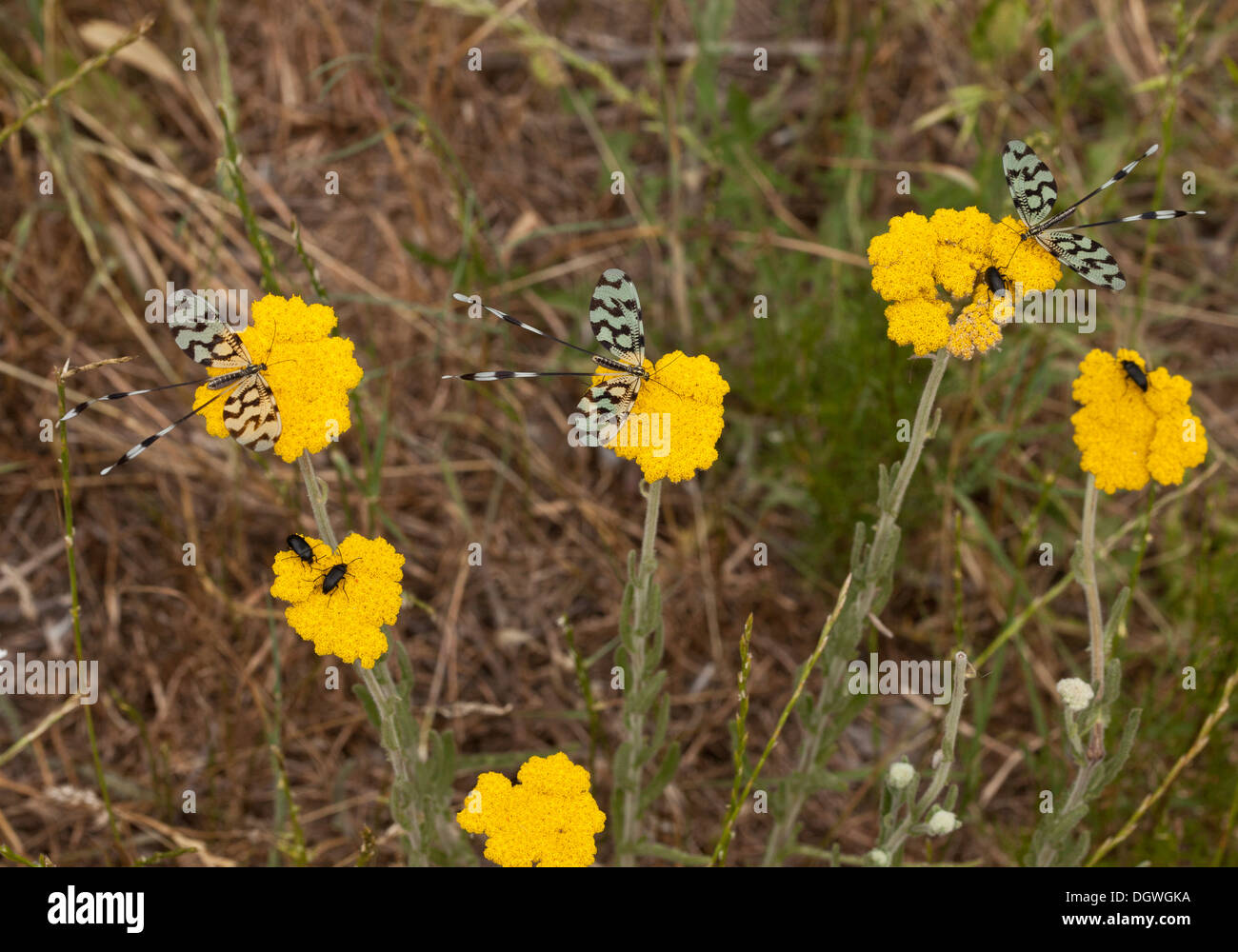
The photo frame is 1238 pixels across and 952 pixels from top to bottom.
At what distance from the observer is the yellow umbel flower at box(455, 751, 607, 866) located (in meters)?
2.46

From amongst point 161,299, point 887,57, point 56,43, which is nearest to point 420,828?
point 161,299

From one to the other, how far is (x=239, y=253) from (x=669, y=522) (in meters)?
2.48

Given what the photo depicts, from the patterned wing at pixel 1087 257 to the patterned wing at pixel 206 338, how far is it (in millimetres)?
1963

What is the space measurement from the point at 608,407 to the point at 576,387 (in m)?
2.49

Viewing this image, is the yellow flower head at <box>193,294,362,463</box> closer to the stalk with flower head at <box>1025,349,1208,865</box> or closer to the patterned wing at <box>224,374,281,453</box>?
the patterned wing at <box>224,374,281,453</box>

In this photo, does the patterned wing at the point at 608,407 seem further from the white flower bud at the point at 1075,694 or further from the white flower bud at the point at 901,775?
the white flower bud at the point at 1075,694

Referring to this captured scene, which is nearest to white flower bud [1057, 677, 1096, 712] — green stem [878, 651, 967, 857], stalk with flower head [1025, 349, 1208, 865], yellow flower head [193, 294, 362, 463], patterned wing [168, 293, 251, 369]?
stalk with flower head [1025, 349, 1208, 865]

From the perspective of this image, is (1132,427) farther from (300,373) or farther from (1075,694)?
(300,373)

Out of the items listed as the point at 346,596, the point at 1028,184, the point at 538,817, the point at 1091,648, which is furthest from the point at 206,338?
the point at 1091,648

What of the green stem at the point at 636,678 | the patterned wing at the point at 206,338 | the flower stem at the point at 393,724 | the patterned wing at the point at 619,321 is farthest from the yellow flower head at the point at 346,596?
the patterned wing at the point at 619,321

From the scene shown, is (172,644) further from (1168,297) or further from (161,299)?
(1168,297)

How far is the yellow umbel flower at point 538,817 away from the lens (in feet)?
8.08

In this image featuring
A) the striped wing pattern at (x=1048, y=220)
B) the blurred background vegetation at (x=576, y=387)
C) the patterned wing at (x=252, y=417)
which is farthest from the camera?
the blurred background vegetation at (x=576, y=387)

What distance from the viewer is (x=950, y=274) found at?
238 centimetres
